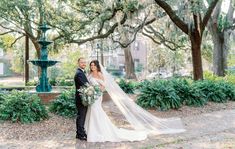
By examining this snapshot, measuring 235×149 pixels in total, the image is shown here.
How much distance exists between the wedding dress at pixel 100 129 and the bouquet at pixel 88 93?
0.24 meters

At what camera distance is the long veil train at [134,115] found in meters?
8.43

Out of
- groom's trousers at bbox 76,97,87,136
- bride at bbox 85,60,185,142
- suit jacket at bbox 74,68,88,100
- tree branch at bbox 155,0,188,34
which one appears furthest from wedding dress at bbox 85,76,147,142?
tree branch at bbox 155,0,188,34

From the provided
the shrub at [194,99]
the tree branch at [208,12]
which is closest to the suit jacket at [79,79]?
the shrub at [194,99]

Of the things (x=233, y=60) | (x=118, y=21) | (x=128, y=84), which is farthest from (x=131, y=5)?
(x=233, y=60)

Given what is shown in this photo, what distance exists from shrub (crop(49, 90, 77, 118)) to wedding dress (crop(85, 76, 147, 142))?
1.77 meters

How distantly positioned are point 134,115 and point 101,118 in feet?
3.69

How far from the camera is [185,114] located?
11.0m

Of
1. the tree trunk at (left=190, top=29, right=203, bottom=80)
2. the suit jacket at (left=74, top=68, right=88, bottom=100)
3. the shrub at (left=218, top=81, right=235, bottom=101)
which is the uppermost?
the tree trunk at (left=190, top=29, right=203, bottom=80)

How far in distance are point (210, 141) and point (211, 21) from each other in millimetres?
14157

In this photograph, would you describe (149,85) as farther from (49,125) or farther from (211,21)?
(211,21)

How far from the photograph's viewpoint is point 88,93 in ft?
24.3

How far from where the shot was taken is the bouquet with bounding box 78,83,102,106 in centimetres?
745

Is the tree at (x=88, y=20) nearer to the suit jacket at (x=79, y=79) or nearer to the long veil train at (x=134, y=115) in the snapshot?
the long veil train at (x=134, y=115)

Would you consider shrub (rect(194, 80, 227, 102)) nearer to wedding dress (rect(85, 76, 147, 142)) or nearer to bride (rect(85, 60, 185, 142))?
bride (rect(85, 60, 185, 142))
